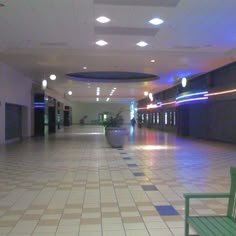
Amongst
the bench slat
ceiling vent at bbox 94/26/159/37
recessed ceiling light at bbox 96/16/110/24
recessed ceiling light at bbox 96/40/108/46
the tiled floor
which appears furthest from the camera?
recessed ceiling light at bbox 96/40/108/46

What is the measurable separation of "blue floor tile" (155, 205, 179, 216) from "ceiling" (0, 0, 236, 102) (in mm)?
4141

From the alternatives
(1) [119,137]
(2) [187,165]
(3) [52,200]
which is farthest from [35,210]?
(1) [119,137]

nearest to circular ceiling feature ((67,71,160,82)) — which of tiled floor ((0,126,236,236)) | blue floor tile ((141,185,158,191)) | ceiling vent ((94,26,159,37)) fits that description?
ceiling vent ((94,26,159,37))

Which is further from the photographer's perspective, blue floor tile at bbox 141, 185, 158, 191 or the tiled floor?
blue floor tile at bbox 141, 185, 158, 191

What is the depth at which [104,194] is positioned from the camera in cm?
574

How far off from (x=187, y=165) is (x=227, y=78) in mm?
8579

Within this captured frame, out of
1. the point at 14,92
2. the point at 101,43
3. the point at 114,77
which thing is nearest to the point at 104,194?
the point at 101,43

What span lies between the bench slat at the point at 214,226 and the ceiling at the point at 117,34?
5.01 meters

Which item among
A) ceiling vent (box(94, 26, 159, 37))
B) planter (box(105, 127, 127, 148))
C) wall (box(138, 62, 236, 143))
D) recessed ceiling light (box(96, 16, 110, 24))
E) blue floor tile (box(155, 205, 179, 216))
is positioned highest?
recessed ceiling light (box(96, 16, 110, 24))

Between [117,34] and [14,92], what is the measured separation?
966cm

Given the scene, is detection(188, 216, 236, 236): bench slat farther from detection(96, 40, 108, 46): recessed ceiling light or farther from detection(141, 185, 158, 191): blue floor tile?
detection(96, 40, 108, 46): recessed ceiling light

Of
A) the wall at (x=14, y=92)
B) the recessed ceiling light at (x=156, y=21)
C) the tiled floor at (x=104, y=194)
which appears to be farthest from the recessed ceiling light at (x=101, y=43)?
the wall at (x=14, y=92)

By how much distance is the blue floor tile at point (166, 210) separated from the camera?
4.58 metres

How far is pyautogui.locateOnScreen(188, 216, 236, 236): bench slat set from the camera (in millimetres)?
2791
